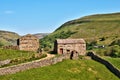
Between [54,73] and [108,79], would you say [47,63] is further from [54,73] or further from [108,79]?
[108,79]

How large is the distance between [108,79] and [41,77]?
51.4 ft

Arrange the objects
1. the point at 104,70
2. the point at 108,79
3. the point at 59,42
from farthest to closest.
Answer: the point at 59,42 < the point at 104,70 < the point at 108,79

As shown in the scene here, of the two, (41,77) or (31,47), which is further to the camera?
(31,47)

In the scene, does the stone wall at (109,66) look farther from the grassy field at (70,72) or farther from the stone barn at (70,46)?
the stone barn at (70,46)

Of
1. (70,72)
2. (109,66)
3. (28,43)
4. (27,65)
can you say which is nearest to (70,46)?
(28,43)

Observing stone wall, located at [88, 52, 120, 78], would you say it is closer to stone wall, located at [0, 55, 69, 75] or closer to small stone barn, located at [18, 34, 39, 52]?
stone wall, located at [0, 55, 69, 75]

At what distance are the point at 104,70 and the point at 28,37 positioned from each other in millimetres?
34215

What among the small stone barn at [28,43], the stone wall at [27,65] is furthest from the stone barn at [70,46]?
the stone wall at [27,65]

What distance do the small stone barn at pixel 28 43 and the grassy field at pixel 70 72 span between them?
89.6 ft

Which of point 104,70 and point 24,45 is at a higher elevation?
point 24,45

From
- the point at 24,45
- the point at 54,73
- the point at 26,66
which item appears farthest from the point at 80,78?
the point at 24,45

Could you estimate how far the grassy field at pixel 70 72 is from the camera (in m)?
57.5

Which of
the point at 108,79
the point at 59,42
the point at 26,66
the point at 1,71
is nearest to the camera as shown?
the point at 1,71

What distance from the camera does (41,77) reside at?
57.8 meters
